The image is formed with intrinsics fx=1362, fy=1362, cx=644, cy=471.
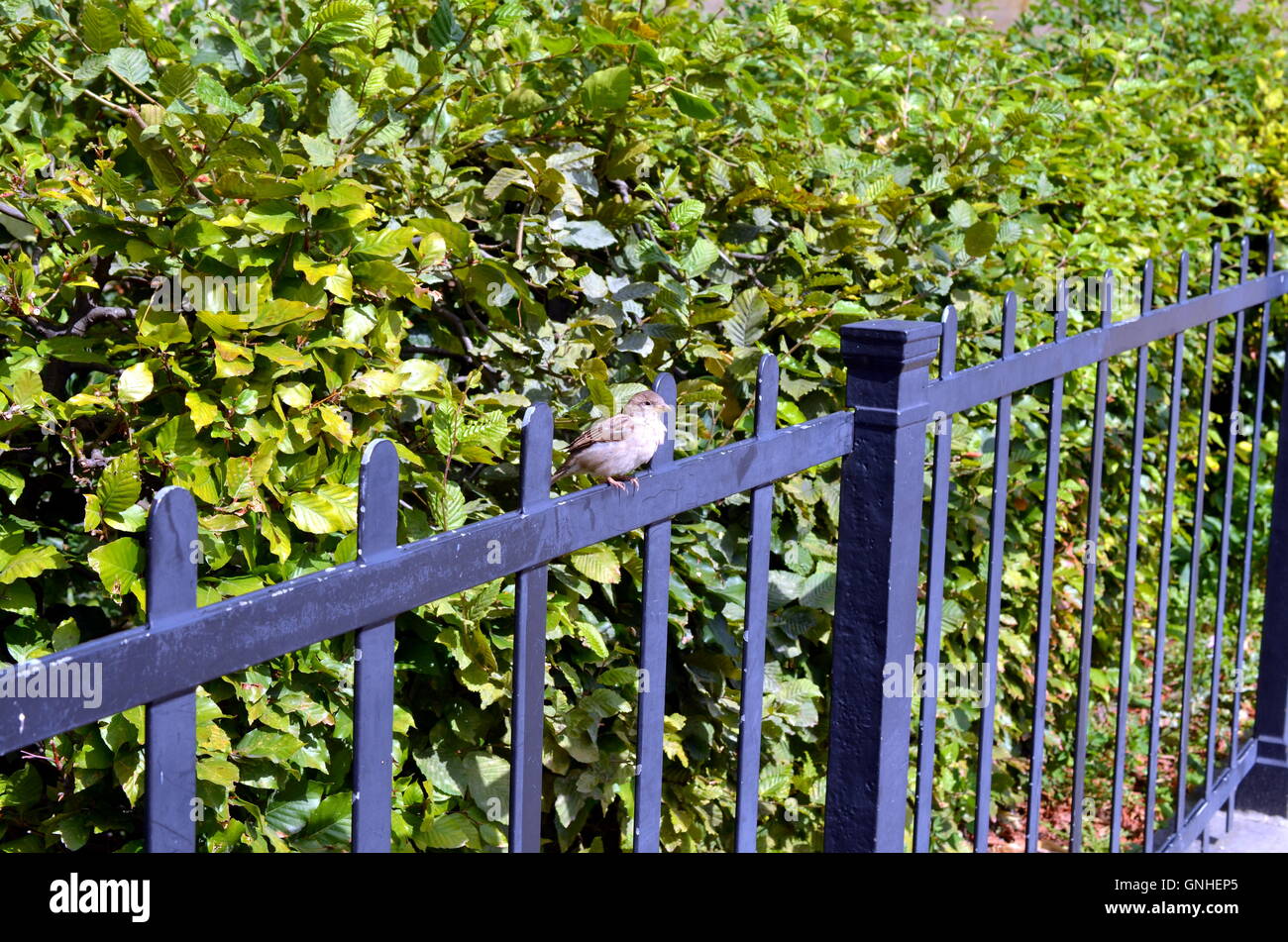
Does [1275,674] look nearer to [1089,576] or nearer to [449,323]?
[1089,576]

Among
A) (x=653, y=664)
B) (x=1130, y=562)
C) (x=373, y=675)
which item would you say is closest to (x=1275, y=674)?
(x=1130, y=562)

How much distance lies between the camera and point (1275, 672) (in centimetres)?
396

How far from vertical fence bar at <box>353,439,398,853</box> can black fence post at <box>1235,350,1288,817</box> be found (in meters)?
3.30

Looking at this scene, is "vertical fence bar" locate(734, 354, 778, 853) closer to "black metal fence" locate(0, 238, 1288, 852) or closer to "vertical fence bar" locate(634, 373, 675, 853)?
"black metal fence" locate(0, 238, 1288, 852)

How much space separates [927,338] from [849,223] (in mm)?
1089

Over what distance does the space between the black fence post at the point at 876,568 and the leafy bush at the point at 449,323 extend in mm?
545

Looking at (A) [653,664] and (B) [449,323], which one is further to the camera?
(B) [449,323]

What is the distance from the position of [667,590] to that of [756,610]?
8.3 inches

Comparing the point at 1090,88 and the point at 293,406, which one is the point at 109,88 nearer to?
the point at 293,406

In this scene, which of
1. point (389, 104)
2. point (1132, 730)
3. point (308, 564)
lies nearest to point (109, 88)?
point (389, 104)

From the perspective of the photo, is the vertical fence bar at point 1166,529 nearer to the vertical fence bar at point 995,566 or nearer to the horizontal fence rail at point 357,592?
the vertical fence bar at point 995,566

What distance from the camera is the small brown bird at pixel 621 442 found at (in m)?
2.01

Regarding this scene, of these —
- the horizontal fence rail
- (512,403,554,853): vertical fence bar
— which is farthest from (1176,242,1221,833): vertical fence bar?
(512,403,554,853): vertical fence bar

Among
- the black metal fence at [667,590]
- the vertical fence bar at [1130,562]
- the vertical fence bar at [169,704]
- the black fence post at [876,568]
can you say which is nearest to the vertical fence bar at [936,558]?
the black metal fence at [667,590]
